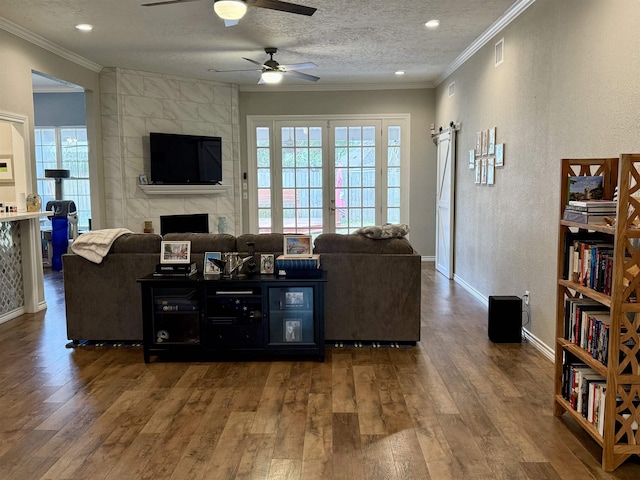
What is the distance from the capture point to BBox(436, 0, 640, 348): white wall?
2963 mm

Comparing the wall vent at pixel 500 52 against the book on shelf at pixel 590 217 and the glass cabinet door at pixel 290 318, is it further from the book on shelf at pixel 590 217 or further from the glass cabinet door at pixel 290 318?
the glass cabinet door at pixel 290 318

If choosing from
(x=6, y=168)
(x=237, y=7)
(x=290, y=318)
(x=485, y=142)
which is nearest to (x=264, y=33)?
(x=237, y=7)

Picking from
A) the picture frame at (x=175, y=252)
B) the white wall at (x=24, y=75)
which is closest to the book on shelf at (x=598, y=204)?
the picture frame at (x=175, y=252)

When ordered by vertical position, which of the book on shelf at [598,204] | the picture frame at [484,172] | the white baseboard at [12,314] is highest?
the picture frame at [484,172]

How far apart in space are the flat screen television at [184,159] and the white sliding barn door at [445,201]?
3.39 meters

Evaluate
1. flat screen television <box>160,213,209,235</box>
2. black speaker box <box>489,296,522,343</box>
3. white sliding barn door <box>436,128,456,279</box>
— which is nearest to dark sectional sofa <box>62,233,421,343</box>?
black speaker box <box>489,296,522,343</box>

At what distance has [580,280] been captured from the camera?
260 centimetres

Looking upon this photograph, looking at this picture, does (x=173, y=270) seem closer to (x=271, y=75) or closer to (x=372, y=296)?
(x=372, y=296)

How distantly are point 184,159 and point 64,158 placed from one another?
2.66 metres

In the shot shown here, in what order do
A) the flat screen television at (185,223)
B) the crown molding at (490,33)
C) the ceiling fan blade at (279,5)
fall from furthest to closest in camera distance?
the flat screen television at (185,223) < the crown molding at (490,33) < the ceiling fan blade at (279,5)

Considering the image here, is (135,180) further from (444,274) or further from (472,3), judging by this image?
(472,3)

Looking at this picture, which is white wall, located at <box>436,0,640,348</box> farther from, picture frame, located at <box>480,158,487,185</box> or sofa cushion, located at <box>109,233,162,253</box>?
sofa cushion, located at <box>109,233,162,253</box>

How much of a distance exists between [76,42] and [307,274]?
3.97 metres

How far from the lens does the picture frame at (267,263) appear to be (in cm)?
389
